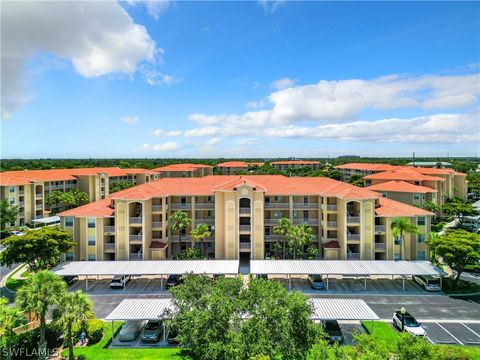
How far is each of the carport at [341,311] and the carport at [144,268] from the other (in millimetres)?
12144

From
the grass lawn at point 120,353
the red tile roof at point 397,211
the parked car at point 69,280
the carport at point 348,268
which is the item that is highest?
the red tile roof at point 397,211

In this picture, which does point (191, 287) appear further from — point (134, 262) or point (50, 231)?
point (50, 231)

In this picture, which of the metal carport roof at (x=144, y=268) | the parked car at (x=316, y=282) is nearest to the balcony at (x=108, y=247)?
the metal carport roof at (x=144, y=268)

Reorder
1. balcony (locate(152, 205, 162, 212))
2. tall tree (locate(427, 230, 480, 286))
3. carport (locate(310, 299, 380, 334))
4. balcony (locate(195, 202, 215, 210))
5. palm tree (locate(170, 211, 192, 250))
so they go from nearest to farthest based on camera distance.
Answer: carport (locate(310, 299, 380, 334))
tall tree (locate(427, 230, 480, 286))
palm tree (locate(170, 211, 192, 250))
balcony (locate(152, 205, 162, 212))
balcony (locate(195, 202, 215, 210))

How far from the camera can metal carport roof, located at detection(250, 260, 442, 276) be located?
1486 inches

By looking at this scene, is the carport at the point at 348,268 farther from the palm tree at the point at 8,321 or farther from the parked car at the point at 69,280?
the parked car at the point at 69,280

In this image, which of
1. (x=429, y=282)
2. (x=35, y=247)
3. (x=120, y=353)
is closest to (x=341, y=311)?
(x=429, y=282)

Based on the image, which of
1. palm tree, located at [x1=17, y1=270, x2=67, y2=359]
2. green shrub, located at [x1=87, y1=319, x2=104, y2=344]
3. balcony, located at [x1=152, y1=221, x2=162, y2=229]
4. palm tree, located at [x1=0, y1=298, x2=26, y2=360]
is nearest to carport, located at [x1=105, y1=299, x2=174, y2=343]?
green shrub, located at [x1=87, y1=319, x2=104, y2=344]

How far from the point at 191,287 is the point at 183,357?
5.48m

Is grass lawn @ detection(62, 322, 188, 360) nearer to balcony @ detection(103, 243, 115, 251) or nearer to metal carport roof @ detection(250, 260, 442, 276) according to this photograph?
metal carport roof @ detection(250, 260, 442, 276)

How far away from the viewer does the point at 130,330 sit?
28.7 metres

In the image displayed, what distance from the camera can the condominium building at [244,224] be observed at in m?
44.4

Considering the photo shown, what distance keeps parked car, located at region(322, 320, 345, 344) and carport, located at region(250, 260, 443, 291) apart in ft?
28.9

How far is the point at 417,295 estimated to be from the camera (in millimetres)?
37344
